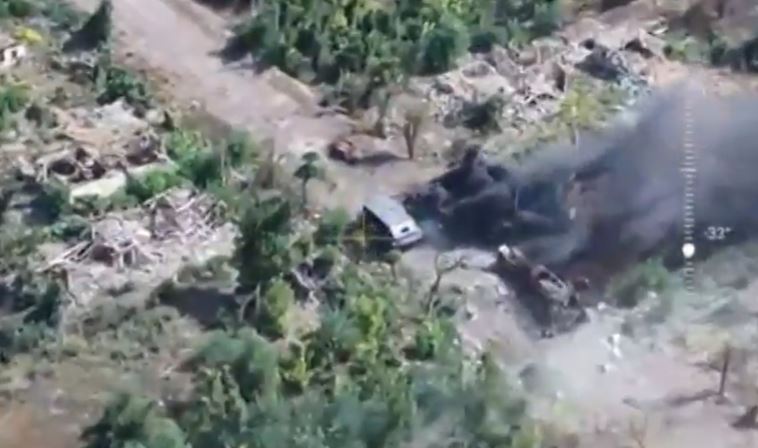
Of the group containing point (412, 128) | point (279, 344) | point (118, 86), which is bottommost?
point (118, 86)

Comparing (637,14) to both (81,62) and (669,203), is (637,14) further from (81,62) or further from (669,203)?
(81,62)

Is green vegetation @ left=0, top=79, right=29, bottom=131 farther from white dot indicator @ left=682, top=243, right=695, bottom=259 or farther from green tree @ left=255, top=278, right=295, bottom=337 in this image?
white dot indicator @ left=682, top=243, right=695, bottom=259

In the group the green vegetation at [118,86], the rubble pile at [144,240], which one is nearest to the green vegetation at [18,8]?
the green vegetation at [118,86]

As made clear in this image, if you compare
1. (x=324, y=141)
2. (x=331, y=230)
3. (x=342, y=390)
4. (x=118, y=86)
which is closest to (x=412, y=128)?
(x=324, y=141)

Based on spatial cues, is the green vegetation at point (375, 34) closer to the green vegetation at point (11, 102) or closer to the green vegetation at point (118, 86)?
the green vegetation at point (118, 86)

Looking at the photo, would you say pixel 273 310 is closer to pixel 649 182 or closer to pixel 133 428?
pixel 133 428

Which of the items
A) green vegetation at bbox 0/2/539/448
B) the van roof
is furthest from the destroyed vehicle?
green vegetation at bbox 0/2/539/448
